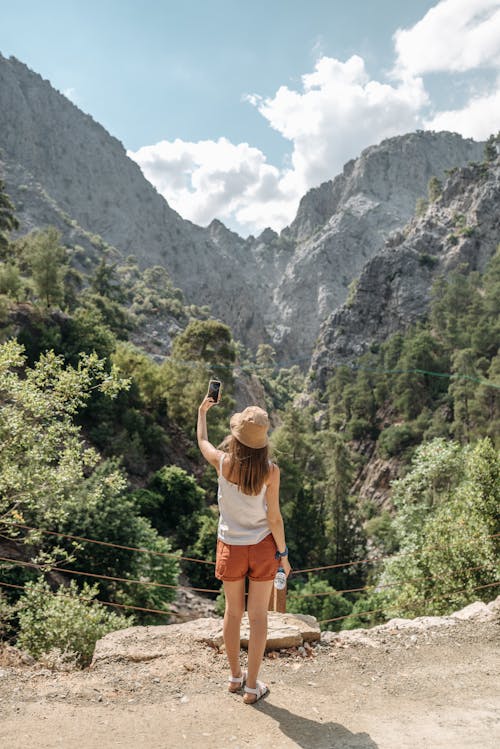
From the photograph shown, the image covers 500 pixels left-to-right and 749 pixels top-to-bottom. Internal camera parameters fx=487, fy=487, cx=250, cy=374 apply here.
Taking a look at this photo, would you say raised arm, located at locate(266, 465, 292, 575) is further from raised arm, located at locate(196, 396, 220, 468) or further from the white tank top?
raised arm, located at locate(196, 396, 220, 468)

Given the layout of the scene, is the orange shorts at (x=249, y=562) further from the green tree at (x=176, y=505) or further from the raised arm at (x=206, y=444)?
the green tree at (x=176, y=505)

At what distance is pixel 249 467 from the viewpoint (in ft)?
11.4

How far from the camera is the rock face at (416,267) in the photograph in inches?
3189

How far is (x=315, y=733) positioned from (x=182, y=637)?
84.1 inches

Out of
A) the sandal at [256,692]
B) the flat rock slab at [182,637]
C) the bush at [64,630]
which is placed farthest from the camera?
the bush at [64,630]

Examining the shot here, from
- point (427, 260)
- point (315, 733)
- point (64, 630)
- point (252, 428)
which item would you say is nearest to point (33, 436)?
point (64, 630)

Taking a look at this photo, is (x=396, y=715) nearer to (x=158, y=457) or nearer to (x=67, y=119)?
(x=158, y=457)

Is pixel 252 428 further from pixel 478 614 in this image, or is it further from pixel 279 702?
pixel 478 614

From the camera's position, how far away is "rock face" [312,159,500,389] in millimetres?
81000

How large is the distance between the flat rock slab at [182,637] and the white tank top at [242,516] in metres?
1.93

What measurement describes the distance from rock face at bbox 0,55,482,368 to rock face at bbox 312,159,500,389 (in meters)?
30.2

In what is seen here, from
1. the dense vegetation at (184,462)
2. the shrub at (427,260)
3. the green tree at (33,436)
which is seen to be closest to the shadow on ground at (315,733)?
the dense vegetation at (184,462)

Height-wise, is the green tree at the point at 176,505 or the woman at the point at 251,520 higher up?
the woman at the point at 251,520

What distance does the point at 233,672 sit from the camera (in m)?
4.00
